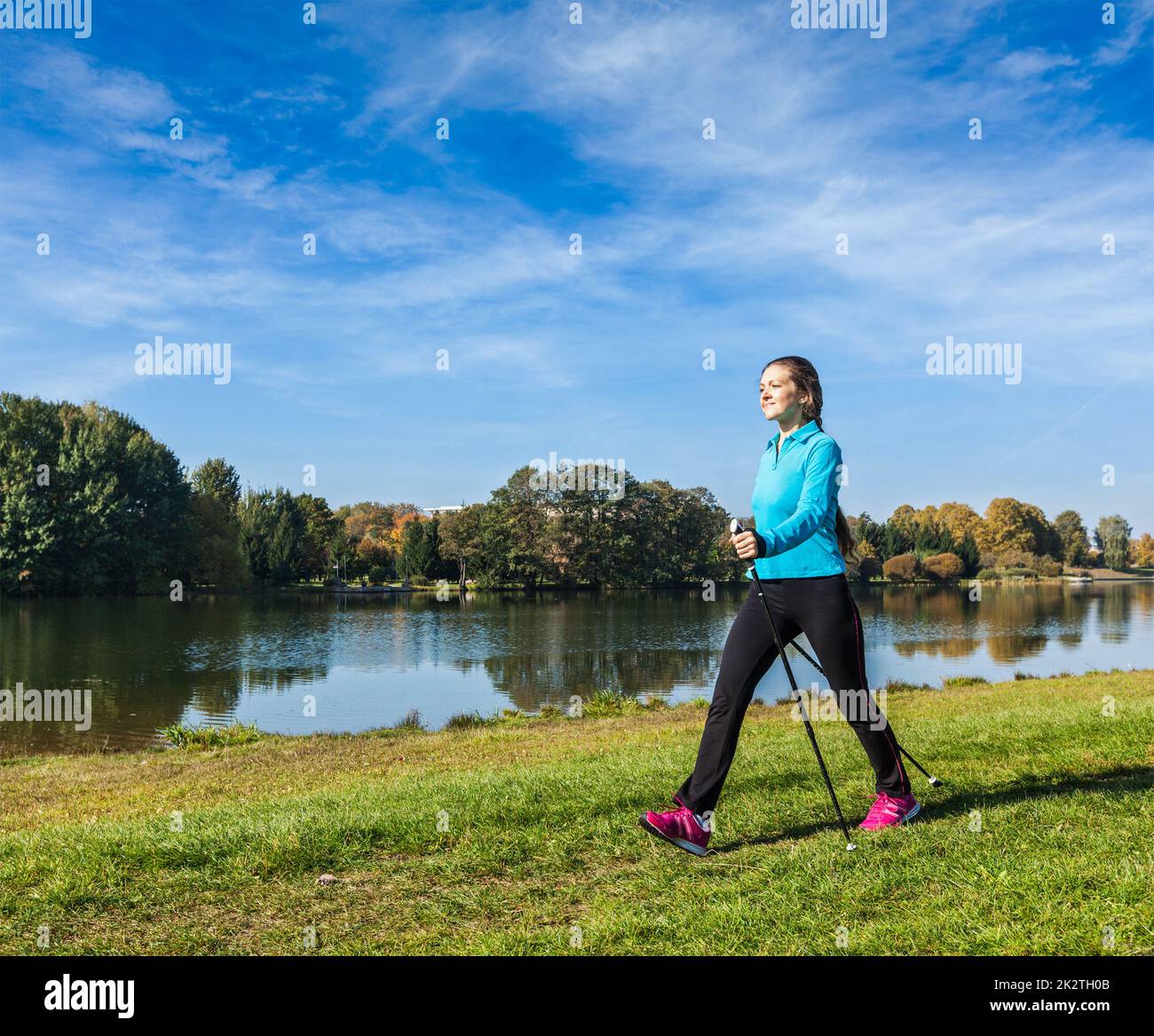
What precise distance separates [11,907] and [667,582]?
7659cm

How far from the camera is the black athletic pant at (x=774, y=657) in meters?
4.54

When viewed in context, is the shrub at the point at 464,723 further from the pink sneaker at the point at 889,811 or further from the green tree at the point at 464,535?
the green tree at the point at 464,535

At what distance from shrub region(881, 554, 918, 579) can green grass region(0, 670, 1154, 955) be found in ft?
288

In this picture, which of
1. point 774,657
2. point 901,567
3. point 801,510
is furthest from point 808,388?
point 901,567

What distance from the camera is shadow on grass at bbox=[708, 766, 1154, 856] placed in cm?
473

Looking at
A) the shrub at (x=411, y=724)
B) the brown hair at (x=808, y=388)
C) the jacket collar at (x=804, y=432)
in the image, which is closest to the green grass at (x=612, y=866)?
the brown hair at (x=808, y=388)

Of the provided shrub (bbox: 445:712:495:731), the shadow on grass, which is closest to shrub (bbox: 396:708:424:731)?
shrub (bbox: 445:712:495:731)

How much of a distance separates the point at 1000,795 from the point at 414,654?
26246mm

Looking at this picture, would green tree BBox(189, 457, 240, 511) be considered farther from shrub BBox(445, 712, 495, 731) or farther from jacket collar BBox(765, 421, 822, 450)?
jacket collar BBox(765, 421, 822, 450)

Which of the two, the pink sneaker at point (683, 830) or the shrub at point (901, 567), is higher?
the pink sneaker at point (683, 830)

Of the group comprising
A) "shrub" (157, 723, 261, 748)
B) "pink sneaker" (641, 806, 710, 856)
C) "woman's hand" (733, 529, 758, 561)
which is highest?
"woman's hand" (733, 529, 758, 561)

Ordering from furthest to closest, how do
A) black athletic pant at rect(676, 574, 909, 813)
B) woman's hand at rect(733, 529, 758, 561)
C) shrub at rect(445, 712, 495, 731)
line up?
1. shrub at rect(445, 712, 495, 731)
2. black athletic pant at rect(676, 574, 909, 813)
3. woman's hand at rect(733, 529, 758, 561)

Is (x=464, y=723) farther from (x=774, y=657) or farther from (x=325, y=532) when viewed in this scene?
(x=325, y=532)
